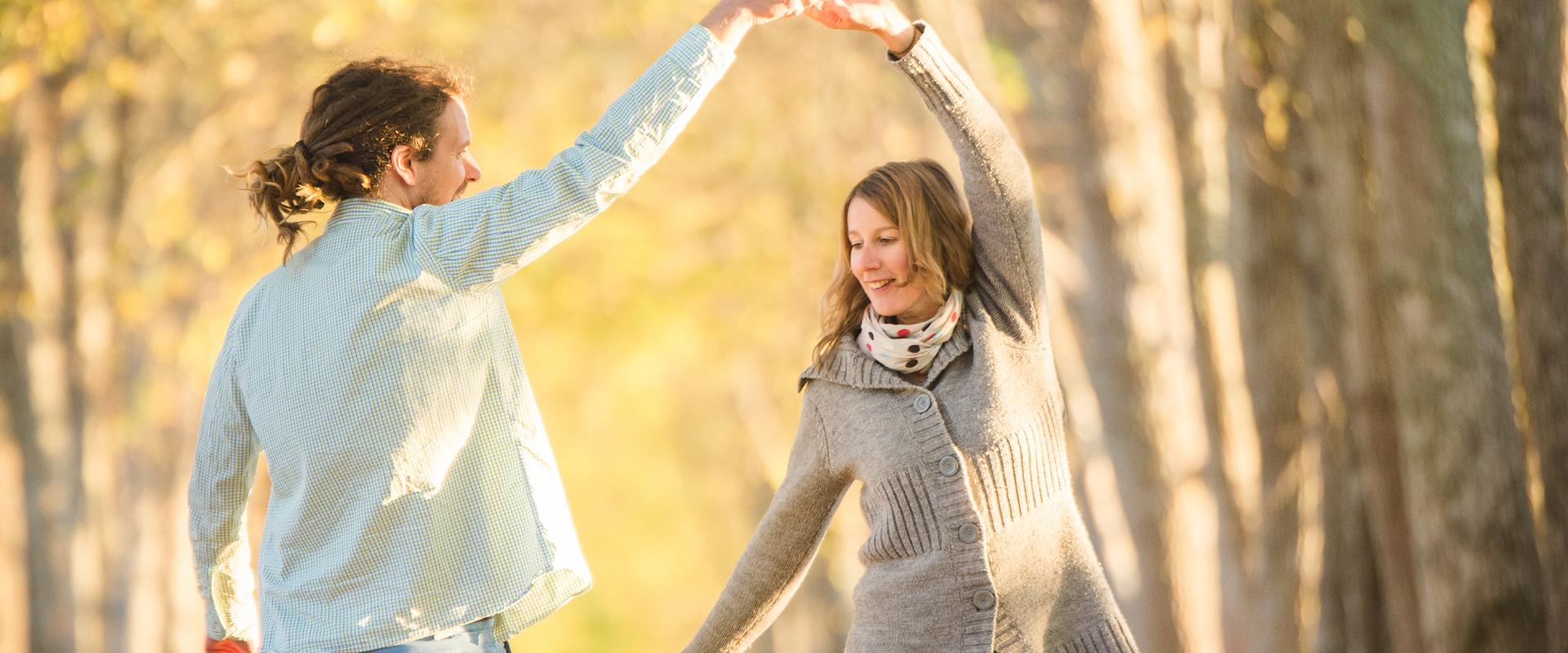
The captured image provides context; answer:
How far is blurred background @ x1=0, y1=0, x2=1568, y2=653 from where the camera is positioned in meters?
6.25

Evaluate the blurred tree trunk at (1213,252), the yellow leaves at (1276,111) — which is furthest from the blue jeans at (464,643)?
the yellow leaves at (1276,111)

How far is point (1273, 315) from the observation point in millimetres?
9906

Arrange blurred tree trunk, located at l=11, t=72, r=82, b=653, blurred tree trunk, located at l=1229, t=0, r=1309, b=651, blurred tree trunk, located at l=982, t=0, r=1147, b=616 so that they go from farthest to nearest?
blurred tree trunk, located at l=11, t=72, r=82, b=653
blurred tree trunk, located at l=1229, t=0, r=1309, b=651
blurred tree trunk, located at l=982, t=0, r=1147, b=616

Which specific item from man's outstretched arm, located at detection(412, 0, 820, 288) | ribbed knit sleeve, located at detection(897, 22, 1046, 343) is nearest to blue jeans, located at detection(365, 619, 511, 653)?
man's outstretched arm, located at detection(412, 0, 820, 288)

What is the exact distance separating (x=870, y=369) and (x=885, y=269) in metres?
0.23

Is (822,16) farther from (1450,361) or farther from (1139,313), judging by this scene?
(1139,313)

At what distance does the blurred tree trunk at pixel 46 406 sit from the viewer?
38.2ft

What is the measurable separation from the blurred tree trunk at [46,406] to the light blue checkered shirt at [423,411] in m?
9.05

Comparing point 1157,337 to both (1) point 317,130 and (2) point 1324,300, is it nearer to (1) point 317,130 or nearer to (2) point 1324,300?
(2) point 1324,300

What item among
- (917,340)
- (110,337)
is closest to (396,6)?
(110,337)

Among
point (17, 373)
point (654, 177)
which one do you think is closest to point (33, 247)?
point (17, 373)

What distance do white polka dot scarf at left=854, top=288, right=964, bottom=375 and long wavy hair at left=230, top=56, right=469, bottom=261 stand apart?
1.14 m

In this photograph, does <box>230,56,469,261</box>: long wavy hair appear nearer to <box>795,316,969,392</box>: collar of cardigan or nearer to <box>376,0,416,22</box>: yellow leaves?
<box>795,316,969,392</box>: collar of cardigan

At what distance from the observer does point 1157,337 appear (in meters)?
8.19
